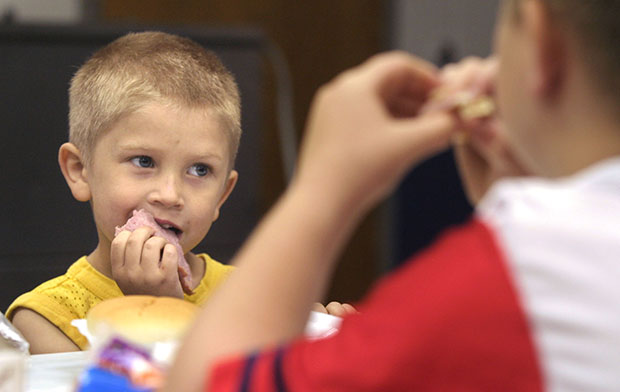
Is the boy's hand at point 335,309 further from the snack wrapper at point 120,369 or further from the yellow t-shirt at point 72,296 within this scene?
the snack wrapper at point 120,369

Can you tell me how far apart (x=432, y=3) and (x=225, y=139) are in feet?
9.68

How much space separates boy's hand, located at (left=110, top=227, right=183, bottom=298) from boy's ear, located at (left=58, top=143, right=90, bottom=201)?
17cm

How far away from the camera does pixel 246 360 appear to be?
563 mm

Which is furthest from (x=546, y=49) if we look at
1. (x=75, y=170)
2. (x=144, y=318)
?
(x=75, y=170)

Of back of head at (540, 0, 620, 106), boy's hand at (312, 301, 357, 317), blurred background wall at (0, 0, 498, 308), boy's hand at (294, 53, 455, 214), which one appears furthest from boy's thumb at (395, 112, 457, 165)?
blurred background wall at (0, 0, 498, 308)

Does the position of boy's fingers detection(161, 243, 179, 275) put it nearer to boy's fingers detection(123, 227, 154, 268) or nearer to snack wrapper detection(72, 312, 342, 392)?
boy's fingers detection(123, 227, 154, 268)

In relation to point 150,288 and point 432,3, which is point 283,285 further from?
point 432,3

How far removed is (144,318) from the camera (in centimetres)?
91

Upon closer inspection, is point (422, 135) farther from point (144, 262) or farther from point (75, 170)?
point (75, 170)

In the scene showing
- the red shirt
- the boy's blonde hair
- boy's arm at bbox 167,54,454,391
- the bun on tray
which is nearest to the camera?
the red shirt

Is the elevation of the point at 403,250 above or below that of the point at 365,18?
below

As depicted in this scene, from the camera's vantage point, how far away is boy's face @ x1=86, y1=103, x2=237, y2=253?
130 centimetres

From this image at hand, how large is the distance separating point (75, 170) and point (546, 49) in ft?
3.23

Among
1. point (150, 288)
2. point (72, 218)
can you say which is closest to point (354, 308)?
point (150, 288)
